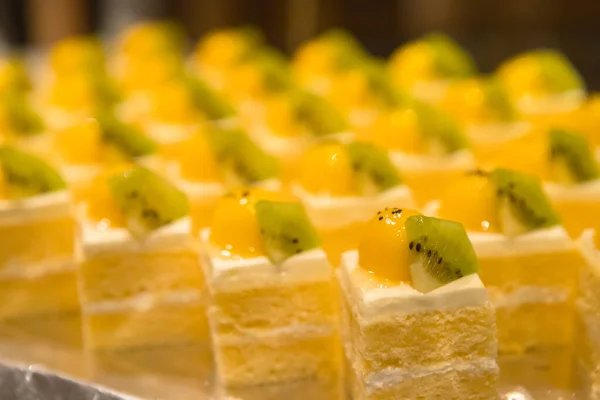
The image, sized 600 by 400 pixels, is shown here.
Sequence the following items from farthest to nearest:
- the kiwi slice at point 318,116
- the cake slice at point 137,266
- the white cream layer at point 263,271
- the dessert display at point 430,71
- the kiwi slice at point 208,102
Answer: the dessert display at point 430,71 < the kiwi slice at point 208,102 < the kiwi slice at point 318,116 < the cake slice at point 137,266 < the white cream layer at point 263,271

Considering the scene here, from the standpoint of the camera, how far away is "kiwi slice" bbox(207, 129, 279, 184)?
9.80 ft

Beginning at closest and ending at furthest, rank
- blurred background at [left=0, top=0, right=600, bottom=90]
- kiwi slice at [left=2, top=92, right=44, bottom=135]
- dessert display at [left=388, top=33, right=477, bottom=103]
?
kiwi slice at [left=2, top=92, right=44, bottom=135], dessert display at [left=388, top=33, right=477, bottom=103], blurred background at [left=0, top=0, right=600, bottom=90]

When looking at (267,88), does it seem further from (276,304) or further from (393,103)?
(276,304)

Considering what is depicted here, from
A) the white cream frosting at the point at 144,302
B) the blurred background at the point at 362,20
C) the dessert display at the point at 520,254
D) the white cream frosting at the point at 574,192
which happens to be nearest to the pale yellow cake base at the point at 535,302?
the dessert display at the point at 520,254

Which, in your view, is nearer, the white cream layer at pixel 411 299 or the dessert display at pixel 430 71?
the white cream layer at pixel 411 299

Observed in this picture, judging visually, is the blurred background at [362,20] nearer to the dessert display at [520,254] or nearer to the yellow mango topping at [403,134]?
the yellow mango topping at [403,134]

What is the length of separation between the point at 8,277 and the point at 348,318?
138 centimetres

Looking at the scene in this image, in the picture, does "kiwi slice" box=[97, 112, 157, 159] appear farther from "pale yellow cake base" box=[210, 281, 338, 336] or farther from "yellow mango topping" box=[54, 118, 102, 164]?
"pale yellow cake base" box=[210, 281, 338, 336]

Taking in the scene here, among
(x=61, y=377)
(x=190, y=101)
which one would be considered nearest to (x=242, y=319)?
A: (x=61, y=377)

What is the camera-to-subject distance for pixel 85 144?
10.7ft

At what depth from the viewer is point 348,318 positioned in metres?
2.21

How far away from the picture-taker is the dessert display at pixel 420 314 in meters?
2.01

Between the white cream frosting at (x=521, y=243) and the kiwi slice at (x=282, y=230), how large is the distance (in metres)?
0.53

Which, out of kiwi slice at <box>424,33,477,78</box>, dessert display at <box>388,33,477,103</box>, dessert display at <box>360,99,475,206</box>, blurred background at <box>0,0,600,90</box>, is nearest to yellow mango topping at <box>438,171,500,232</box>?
dessert display at <box>360,99,475,206</box>
